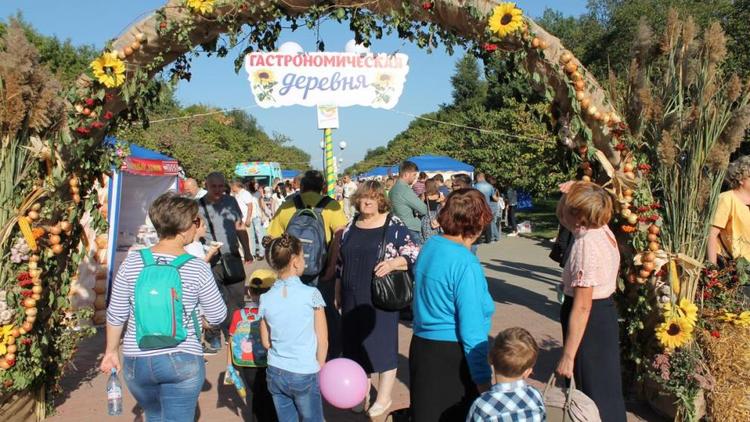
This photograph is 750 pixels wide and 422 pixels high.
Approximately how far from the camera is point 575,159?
4344 mm

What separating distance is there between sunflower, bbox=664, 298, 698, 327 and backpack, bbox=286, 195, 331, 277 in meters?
2.52

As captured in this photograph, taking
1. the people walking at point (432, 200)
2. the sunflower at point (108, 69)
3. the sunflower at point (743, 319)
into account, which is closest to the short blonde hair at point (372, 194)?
the sunflower at point (108, 69)

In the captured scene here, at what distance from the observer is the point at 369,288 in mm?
4375

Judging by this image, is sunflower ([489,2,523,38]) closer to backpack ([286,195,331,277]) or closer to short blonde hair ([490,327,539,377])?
backpack ([286,195,331,277])

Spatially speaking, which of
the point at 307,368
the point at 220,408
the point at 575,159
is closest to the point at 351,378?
the point at 307,368

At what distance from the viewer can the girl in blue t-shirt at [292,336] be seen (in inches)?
124

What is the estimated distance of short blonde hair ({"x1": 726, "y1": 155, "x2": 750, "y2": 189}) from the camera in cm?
434

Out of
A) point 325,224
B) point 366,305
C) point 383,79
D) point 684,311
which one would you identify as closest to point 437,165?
point 383,79

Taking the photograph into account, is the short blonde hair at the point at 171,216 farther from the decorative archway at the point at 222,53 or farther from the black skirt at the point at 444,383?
the decorative archway at the point at 222,53

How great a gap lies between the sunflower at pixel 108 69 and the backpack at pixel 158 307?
1912 mm

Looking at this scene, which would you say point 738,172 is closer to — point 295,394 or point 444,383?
point 444,383

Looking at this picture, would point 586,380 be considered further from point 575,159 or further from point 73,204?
point 73,204

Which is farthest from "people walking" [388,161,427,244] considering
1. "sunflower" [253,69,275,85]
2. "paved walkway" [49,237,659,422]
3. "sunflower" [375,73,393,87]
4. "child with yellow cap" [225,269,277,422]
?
"child with yellow cap" [225,269,277,422]

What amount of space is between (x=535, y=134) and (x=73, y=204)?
17749 mm
